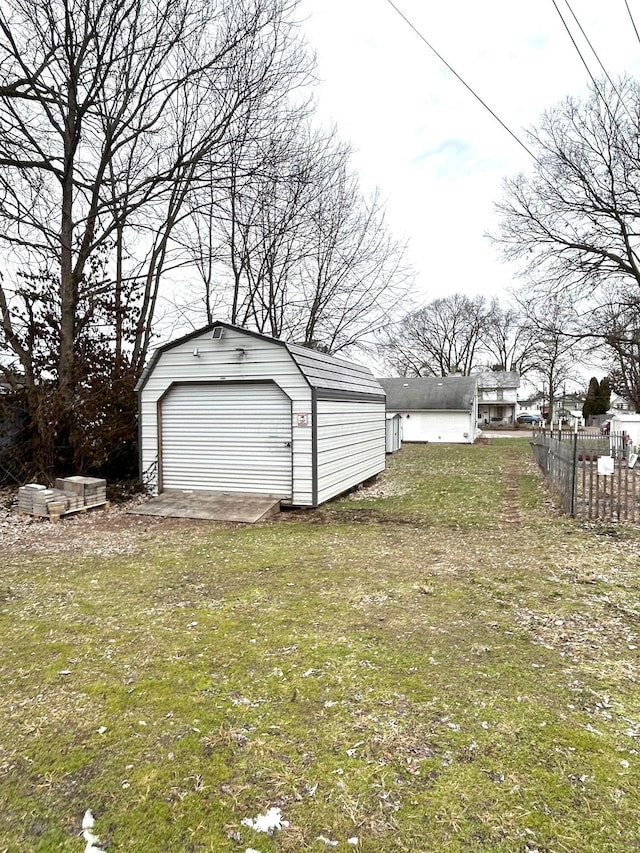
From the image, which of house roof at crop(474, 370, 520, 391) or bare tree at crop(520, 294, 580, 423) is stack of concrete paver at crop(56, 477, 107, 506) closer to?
bare tree at crop(520, 294, 580, 423)

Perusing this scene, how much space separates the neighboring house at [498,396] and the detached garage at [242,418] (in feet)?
132

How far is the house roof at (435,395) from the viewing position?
28609 millimetres

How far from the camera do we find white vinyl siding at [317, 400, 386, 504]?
885 centimetres

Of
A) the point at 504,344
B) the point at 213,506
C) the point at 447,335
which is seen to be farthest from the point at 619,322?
the point at 504,344

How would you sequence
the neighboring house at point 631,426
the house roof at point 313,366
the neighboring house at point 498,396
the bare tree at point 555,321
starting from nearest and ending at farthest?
the house roof at point 313,366 → the bare tree at point 555,321 → the neighboring house at point 631,426 → the neighboring house at point 498,396

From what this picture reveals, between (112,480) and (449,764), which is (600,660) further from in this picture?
(112,480)

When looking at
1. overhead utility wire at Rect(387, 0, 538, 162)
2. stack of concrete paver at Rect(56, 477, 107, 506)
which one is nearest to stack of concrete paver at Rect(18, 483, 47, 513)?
stack of concrete paver at Rect(56, 477, 107, 506)

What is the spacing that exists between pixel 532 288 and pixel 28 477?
18.4m

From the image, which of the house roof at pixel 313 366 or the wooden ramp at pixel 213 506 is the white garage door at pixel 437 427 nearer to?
the house roof at pixel 313 366

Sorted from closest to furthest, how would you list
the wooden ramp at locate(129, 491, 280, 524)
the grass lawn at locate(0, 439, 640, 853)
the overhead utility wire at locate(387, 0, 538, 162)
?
the grass lawn at locate(0, 439, 640, 853), the overhead utility wire at locate(387, 0, 538, 162), the wooden ramp at locate(129, 491, 280, 524)

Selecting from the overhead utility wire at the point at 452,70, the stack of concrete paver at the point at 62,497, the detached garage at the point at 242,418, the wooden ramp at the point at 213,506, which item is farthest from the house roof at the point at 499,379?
the stack of concrete paver at the point at 62,497

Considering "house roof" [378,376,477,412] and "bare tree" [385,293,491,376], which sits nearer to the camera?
"house roof" [378,376,477,412]

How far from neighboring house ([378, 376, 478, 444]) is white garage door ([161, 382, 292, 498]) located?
20901mm

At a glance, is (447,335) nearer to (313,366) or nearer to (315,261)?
(315,261)
